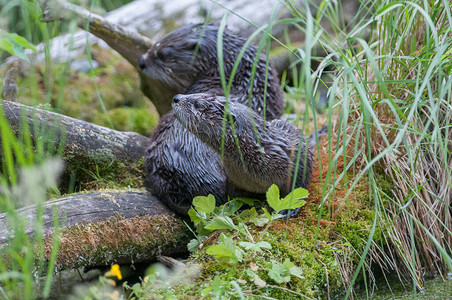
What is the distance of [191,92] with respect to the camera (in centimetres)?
337

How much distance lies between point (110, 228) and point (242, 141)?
0.91 m

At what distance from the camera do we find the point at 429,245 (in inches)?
107

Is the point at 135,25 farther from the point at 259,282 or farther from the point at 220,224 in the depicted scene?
the point at 259,282

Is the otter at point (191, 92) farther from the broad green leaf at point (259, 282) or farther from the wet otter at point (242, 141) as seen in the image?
the broad green leaf at point (259, 282)

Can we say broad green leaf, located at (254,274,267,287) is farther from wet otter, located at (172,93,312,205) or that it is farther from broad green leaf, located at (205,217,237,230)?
wet otter, located at (172,93,312,205)

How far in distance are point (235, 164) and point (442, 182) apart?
3.99 feet

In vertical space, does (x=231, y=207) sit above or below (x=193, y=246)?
above

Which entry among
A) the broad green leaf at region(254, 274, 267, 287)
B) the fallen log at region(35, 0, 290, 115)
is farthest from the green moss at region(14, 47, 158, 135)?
the broad green leaf at region(254, 274, 267, 287)

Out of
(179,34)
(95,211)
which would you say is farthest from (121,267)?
(179,34)

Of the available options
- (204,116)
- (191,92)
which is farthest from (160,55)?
(204,116)

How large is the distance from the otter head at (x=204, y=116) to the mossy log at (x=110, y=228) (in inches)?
25.4

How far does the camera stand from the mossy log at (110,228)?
8.16 feet

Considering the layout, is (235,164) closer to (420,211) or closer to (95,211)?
(95,211)

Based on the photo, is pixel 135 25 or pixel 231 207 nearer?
pixel 231 207
